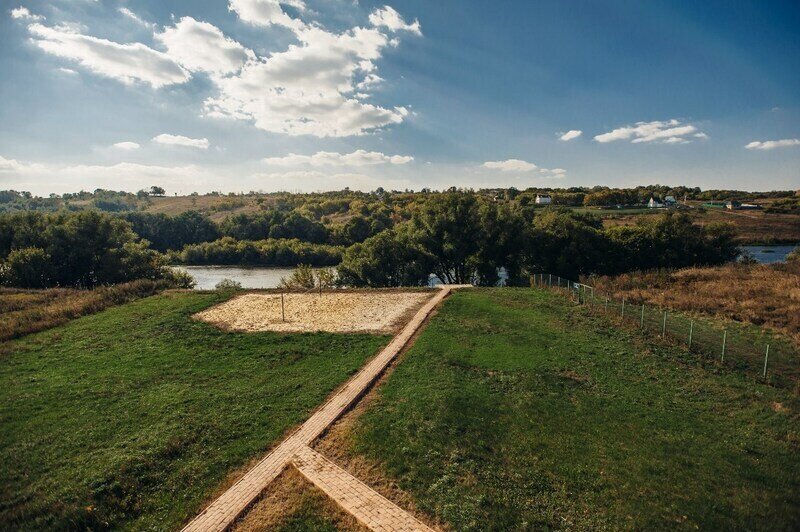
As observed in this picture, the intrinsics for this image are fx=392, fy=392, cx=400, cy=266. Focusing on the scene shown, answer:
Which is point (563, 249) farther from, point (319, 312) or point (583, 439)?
point (583, 439)

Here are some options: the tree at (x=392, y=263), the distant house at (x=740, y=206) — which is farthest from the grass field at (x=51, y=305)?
the distant house at (x=740, y=206)

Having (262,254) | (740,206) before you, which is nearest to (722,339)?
(262,254)

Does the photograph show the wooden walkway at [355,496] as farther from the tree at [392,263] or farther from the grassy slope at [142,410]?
the tree at [392,263]

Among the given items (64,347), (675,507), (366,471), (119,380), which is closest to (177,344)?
(119,380)

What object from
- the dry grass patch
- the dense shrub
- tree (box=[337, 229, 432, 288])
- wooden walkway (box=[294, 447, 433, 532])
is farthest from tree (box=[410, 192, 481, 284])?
the dense shrub

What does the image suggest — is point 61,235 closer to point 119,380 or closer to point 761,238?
point 119,380
